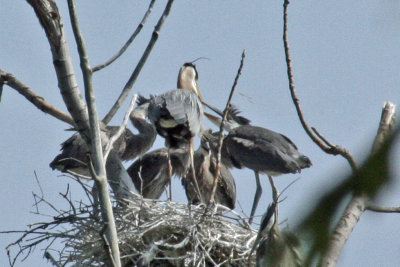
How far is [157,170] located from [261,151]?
46.8 inches

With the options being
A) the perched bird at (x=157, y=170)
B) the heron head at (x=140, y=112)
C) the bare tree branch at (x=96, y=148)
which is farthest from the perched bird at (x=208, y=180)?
the bare tree branch at (x=96, y=148)

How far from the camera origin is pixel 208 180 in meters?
6.74

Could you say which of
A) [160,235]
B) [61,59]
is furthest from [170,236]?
[61,59]

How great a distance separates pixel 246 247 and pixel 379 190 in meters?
3.65

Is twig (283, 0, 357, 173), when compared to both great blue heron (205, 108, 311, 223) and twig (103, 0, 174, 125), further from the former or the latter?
great blue heron (205, 108, 311, 223)

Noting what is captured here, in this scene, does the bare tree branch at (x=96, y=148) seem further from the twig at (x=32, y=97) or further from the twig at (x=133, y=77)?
the twig at (x=32, y=97)

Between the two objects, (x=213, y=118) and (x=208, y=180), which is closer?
(x=208, y=180)

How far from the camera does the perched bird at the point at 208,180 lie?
6594 mm

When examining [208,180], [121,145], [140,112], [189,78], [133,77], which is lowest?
[208,180]

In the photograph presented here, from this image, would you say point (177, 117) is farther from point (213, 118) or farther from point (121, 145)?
point (213, 118)

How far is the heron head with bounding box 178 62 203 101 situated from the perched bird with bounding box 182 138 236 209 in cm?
150

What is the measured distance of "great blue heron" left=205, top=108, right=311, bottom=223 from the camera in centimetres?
657

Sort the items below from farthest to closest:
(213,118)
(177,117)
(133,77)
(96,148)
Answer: (213,118) < (177,117) < (133,77) < (96,148)

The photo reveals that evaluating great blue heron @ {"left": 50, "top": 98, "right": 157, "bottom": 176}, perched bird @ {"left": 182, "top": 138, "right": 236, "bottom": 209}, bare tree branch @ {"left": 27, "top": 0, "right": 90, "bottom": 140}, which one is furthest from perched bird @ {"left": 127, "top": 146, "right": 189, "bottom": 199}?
bare tree branch @ {"left": 27, "top": 0, "right": 90, "bottom": 140}
